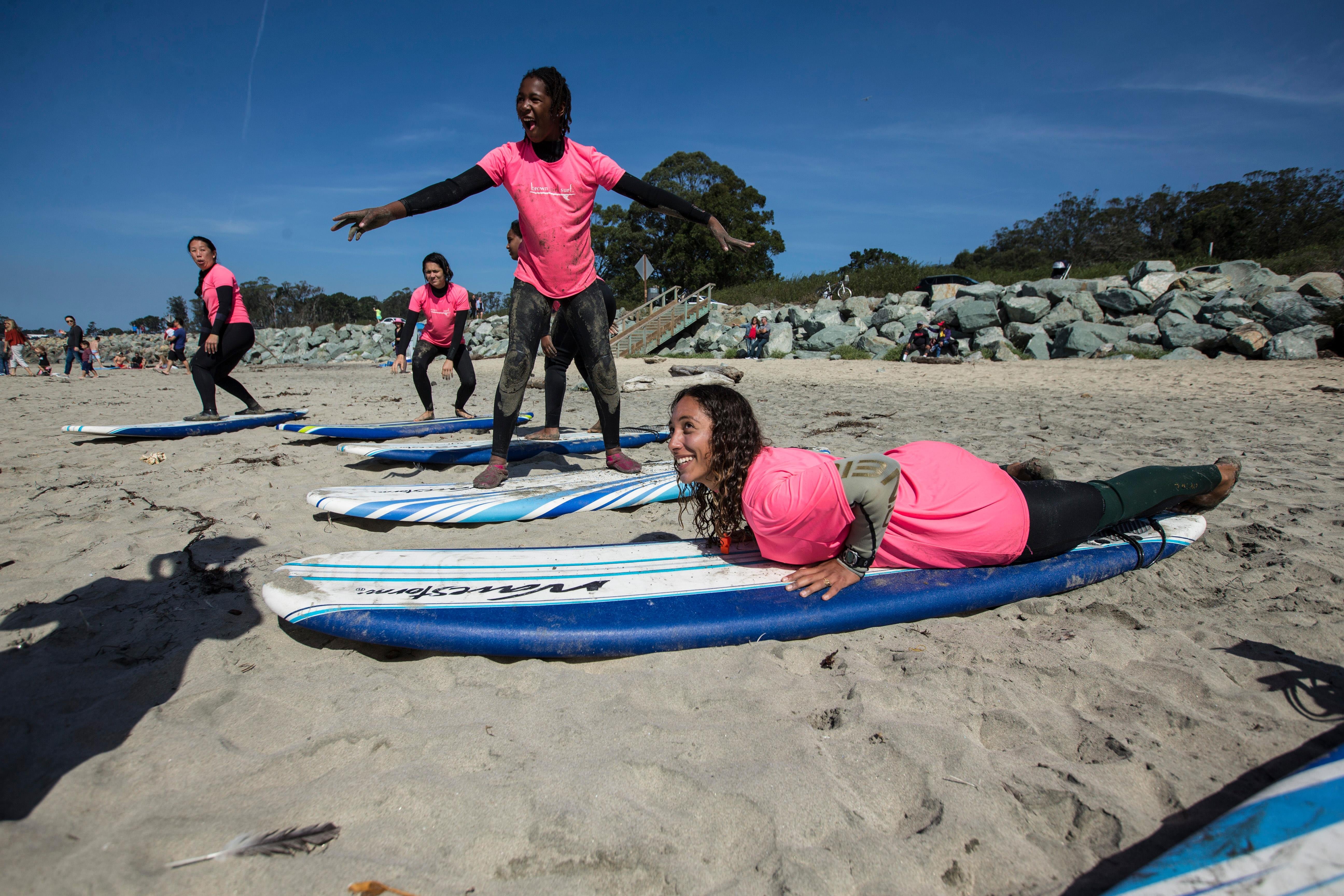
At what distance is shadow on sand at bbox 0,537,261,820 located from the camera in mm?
1448

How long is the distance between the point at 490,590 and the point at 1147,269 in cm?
1688

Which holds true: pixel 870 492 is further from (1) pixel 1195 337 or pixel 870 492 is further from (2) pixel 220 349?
(1) pixel 1195 337

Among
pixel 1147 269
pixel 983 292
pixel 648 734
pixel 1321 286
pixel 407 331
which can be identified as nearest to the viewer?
pixel 648 734

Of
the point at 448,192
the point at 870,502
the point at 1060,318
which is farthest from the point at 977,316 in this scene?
the point at 870,502

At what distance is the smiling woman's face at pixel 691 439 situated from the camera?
2.04 metres

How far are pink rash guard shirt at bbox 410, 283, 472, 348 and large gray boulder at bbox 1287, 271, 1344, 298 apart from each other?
45.5 feet

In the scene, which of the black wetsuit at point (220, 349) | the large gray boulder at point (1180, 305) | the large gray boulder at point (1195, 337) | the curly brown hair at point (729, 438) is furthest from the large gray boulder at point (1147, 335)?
the black wetsuit at point (220, 349)

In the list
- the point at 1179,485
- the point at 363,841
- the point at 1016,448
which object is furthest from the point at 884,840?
the point at 1016,448

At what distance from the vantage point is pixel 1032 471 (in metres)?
2.56

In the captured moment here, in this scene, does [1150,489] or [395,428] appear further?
[395,428]

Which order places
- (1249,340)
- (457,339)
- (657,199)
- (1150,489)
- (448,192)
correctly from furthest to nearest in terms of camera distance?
(1249,340) → (457,339) → (657,199) → (448,192) → (1150,489)

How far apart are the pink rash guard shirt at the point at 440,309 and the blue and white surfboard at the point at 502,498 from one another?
254cm

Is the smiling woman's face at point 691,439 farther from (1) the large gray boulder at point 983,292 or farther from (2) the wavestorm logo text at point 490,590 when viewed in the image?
(1) the large gray boulder at point 983,292

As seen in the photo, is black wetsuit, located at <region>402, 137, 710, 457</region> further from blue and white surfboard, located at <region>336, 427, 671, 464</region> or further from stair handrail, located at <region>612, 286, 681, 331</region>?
stair handrail, located at <region>612, 286, 681, 331</region>
